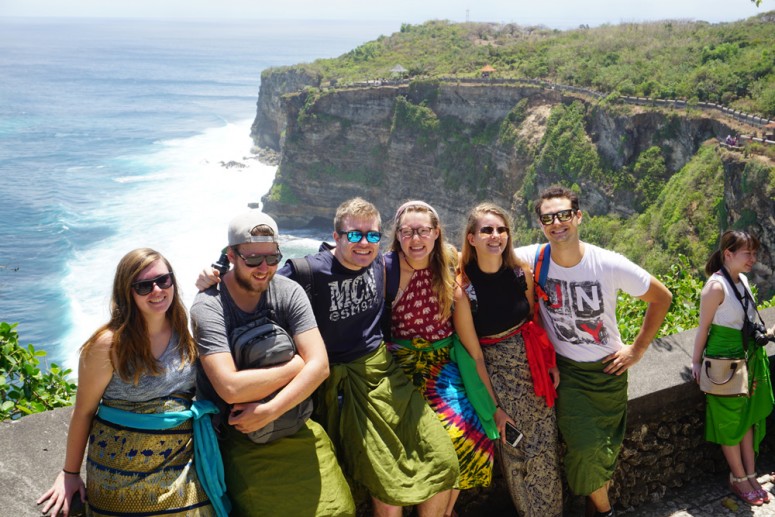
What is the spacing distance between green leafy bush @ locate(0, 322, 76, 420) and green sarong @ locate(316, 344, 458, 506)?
2123 millimetres

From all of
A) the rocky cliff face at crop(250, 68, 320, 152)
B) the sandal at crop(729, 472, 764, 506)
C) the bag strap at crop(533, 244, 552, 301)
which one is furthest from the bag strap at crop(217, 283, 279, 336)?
the rocky cliff face at crop(250, 68, 320, 152)

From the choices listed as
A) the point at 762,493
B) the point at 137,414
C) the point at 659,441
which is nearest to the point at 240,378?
the point at 137,414

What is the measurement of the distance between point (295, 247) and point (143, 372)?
56211 millimetres

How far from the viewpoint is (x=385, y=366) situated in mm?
3641

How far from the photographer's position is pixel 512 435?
3.80 metres

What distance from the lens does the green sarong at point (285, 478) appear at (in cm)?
309

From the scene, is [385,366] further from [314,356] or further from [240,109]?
[240,109]

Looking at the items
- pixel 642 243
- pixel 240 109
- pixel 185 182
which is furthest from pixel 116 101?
pixel 642 243

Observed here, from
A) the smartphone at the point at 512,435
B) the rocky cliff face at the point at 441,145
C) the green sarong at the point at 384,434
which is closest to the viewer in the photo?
the green sarong at the point at 384,434

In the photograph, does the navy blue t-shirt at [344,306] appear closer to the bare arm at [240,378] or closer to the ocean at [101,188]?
the bare arm at [240,378]

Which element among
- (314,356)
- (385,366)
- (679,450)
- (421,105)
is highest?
(314,356)

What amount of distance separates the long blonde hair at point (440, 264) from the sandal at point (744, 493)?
2301 millimetres

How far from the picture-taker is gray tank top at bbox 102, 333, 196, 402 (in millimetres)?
3000

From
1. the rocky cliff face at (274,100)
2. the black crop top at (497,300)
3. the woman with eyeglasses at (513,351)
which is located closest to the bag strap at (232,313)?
the woman with eyeglasses at (513,351)
